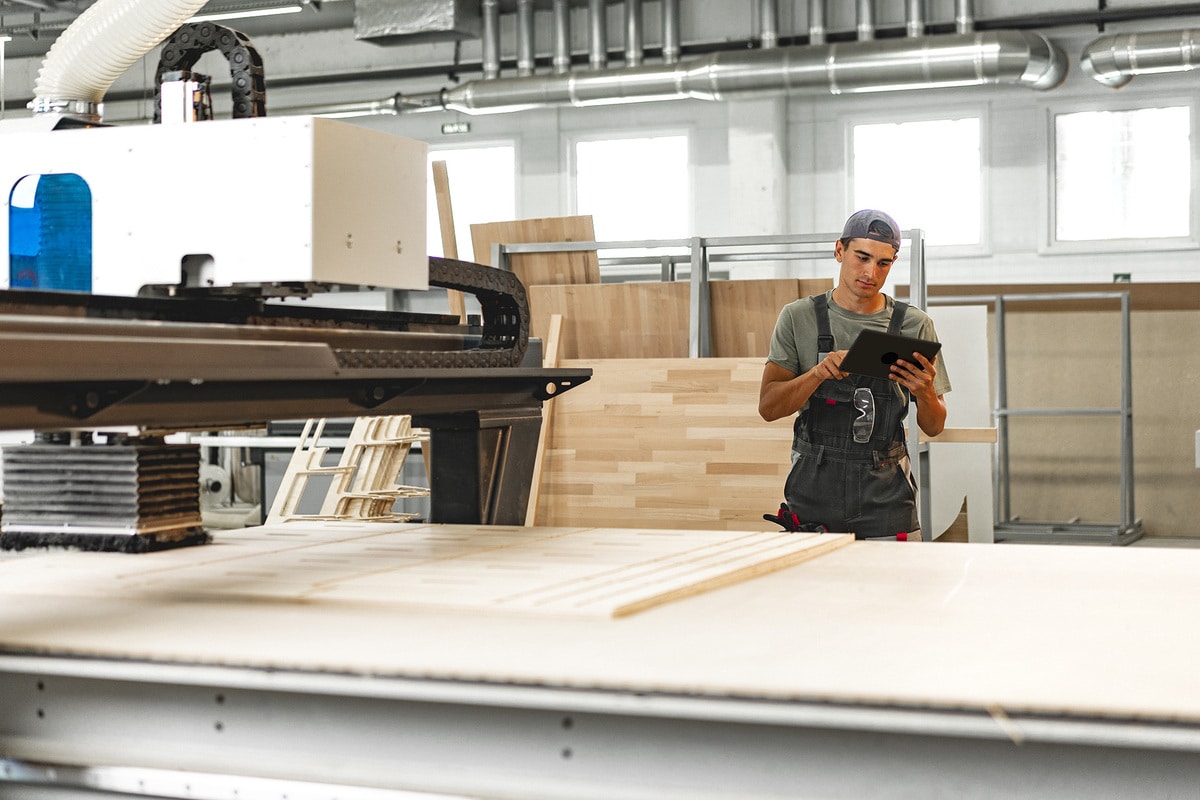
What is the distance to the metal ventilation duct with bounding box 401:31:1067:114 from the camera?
23.9ft

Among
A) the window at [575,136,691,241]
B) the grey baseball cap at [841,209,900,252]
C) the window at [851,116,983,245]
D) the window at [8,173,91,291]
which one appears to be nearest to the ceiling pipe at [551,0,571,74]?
the window at [575,136,691,241]

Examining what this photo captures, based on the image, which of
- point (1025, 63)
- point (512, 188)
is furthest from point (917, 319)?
point (512, 188)

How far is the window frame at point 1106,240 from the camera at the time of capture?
7.90m

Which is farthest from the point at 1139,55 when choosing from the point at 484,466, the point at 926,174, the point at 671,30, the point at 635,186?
the point at 484,466

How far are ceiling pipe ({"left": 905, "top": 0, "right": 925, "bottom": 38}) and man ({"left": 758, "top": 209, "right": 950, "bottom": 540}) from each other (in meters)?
5.32

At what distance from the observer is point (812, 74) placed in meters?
7.56

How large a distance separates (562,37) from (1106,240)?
153 inches

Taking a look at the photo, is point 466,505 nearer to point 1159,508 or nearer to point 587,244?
point 587,244

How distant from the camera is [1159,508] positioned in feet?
26.7

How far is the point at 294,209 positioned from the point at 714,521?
339 cm

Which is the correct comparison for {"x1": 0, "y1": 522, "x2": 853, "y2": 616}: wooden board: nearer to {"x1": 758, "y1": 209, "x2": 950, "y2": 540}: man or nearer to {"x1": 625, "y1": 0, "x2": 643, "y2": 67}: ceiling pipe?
{"x1": 758, "y1": 209, "x2": 950, "y2": 540}: man

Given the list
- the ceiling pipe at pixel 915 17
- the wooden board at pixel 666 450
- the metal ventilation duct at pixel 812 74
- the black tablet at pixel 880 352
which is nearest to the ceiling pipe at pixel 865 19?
the ceiling pipe at pixel 915 17

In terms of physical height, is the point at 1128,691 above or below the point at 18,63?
below

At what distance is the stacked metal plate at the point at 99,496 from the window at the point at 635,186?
24.6 feet
